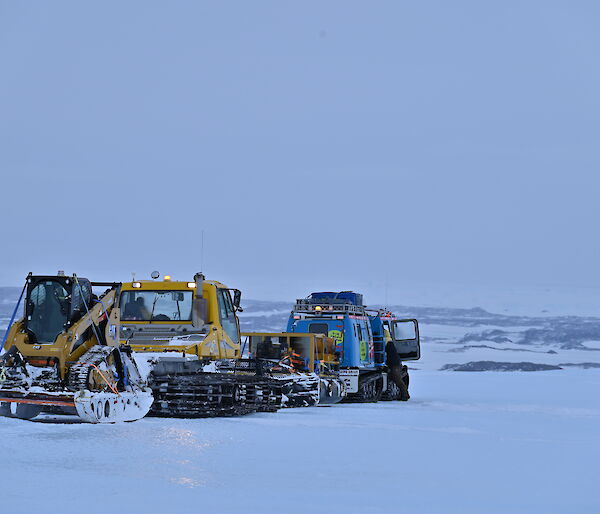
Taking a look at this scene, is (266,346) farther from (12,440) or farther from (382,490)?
(382,490)

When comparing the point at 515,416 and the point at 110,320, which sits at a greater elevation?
the point at 110,320

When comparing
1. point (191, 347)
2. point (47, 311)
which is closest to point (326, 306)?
point (191, 347)

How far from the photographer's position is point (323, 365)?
84.9 feet

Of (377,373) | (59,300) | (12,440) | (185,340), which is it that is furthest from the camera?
(377,373)

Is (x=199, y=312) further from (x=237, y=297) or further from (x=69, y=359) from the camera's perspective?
(x=69, y=359)

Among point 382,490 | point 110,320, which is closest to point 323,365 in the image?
point 110,320

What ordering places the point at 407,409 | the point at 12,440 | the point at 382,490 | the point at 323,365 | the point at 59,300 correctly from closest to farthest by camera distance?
the point at 382,490 < the point at 12,440 < the point at 59,300 < the point at 407,409 < the point at 323,365

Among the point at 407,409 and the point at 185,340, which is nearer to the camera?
the point at 185,340

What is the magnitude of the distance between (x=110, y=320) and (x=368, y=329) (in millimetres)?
11009

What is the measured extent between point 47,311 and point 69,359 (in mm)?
1013

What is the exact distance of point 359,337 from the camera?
2777cm

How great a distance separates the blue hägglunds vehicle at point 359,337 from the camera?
27.0 meters

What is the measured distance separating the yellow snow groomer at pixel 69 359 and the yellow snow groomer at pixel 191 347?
760 millimetres

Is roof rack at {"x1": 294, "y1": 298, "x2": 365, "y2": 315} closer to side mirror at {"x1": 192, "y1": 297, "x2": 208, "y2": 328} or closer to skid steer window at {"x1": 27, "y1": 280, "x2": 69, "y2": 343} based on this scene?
side mirror at {"x1": 192, "y1": 297, "x2": 208, "y2": 328}
